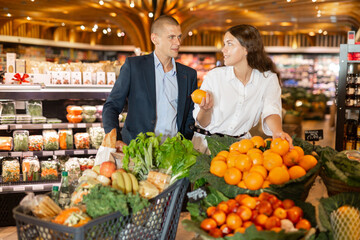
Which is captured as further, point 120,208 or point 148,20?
point 148,20

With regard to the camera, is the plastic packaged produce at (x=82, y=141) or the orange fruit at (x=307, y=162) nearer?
the orange fruit at (x=307, y=162)

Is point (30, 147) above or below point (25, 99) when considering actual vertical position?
below

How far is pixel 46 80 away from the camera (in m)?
4.88

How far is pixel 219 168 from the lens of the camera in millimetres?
2068

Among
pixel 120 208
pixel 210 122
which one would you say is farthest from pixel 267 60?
pixel 120 208

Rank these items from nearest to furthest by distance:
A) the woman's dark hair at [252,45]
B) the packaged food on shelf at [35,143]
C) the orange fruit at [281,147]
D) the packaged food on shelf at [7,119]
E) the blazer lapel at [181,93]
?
1. the orange fruit at [281,147]
2. the woman's dark hair at [252,45]
3. the blazer lapel at [181,93]
4. the packaged food on shelf at [7,119]
5. the packaged food on shelf at [35,143]

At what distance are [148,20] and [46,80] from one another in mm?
7635

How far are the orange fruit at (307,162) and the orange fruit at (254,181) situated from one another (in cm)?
27

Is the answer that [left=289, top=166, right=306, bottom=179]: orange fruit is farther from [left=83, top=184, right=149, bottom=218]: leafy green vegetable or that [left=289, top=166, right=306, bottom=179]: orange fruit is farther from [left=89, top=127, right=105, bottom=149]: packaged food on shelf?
[left=89, top=127, right=105, bottom=149]: packaged food on shelf

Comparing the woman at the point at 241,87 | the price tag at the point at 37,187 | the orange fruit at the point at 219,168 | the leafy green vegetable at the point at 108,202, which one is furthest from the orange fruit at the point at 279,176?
the price tag at the point at 37,187

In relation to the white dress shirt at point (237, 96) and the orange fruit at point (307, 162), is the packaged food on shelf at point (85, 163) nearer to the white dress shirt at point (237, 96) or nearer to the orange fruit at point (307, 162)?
the white dress shirt at point (237, 96)

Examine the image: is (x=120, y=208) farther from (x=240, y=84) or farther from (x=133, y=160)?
(x=240, y=84)

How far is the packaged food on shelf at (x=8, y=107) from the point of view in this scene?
4.55 metres

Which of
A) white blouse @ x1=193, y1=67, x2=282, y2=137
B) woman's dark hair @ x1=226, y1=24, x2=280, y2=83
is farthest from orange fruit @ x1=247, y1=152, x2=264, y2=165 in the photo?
woman's dark hair @ x1=226, y1=24, x2=280, y2=83
